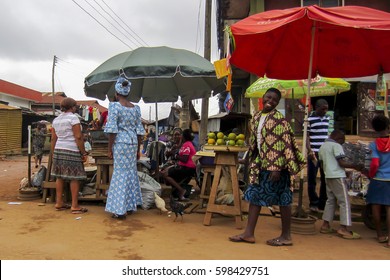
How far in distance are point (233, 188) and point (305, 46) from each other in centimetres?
239

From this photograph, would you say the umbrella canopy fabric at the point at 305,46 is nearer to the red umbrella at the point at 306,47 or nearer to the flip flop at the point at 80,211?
the red umbrella at the point at 306,47

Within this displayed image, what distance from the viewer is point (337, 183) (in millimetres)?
4285

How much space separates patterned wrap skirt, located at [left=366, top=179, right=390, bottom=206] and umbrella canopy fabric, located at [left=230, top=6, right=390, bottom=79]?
186 centimetres

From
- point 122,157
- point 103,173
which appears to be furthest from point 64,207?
point 122,157

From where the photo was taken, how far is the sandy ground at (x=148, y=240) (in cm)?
337

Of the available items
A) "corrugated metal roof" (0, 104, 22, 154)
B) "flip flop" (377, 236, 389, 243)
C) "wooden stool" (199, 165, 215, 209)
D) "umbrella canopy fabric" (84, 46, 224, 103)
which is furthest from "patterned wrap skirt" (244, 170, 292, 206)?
"corrugated metal roof" (0, 104, 22, 154)

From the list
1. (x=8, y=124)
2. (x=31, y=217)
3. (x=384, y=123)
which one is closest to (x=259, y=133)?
(x=384, y=123)

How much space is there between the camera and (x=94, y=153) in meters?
5.52

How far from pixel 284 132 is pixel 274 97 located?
409 millimetres

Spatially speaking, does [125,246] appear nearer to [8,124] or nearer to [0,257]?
[0,257]

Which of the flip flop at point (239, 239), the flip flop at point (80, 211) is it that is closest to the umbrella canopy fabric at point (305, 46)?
the flip flop at point (239, 239)

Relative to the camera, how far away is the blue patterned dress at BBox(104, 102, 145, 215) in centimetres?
478

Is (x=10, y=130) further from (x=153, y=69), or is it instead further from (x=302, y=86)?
(x=302, y=86)

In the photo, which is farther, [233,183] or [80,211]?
[80,211]
